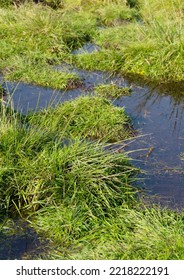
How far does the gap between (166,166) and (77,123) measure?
1.57 meters

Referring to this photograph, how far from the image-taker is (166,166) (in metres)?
6.80

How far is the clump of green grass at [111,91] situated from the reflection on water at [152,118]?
0.40 ft

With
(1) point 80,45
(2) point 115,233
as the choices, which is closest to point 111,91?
(1) point 80,45

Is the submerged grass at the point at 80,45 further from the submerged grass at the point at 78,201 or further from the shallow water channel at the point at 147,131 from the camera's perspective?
the submerged grass at the point at 78,201

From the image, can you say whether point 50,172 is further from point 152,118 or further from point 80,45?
point 80,45

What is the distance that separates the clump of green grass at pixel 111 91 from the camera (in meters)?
9.19

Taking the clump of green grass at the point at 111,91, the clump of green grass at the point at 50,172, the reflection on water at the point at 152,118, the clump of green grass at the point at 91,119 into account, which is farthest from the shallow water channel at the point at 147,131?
the clump of green grass at the point at 50,172

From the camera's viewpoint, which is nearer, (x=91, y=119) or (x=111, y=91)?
(x=91, y=119)

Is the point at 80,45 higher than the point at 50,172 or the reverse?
the reverse

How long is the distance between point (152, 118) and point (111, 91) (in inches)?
43.4

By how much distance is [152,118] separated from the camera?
855 centimetres

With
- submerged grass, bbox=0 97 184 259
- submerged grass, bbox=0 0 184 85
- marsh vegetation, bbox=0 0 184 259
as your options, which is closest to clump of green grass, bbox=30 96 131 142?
marsh vegetation, bbox=0 0 184 259

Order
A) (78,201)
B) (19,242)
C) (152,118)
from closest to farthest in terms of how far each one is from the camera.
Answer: (19,242), (78,201), (152,118)

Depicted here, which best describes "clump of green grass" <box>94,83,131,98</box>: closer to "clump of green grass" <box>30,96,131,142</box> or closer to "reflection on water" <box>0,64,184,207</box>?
"reflection on water" <box>0,64,184,207</box>
